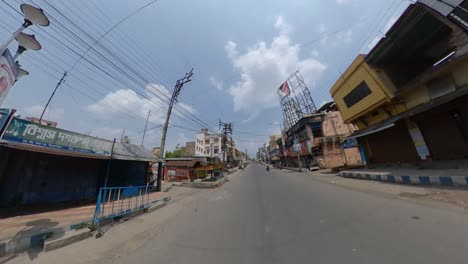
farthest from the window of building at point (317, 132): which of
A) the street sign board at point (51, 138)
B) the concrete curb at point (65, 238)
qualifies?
the concrete curb at point (65, 238)

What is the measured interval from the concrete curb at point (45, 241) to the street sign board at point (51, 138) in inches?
184

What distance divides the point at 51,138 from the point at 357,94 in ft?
79.5

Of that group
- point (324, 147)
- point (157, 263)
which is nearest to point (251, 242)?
point (157, 263)

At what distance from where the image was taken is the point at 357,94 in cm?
1914

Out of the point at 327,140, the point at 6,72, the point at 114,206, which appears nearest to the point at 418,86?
the point at 327,140

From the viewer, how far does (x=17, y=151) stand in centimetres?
848

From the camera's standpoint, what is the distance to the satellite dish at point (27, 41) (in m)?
3.74

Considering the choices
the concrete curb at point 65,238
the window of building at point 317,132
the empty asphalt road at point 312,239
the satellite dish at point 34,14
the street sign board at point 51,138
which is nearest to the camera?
the empty asphalt road at point 312,239

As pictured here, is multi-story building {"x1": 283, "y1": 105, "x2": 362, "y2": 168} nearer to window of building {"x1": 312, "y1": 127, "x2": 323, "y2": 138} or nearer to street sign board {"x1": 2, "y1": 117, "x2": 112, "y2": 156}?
window of building {"x1": 312, "y1": 127, "x2": 323, "y2": 138}

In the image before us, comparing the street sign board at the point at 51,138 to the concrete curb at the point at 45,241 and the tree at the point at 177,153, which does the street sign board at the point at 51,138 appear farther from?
the tree at the point at 177,153

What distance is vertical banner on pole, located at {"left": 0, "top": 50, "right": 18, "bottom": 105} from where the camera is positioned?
3359mm

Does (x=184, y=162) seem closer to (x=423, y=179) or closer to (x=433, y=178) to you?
(x=423, y=179)

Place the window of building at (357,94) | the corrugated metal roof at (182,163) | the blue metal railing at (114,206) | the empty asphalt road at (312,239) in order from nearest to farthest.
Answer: the empty asphalt road at (312,239) < the blue metal railing at (114,206) < the window of building at (357,94) < the corrugated metal roof at (182,163)

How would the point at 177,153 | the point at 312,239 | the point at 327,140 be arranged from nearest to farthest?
the point at 312,239 < the point at 327,140 < the point at 177,153
